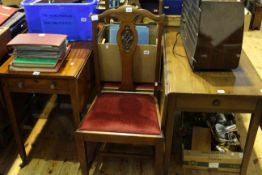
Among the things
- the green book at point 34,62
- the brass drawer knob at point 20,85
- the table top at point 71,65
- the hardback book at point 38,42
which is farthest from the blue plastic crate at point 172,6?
the brass drawer knob at point 20,85

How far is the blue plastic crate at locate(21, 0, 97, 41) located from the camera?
1752 millimetres

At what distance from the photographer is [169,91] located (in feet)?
4.69

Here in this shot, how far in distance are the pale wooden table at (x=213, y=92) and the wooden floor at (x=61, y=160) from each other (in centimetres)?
41

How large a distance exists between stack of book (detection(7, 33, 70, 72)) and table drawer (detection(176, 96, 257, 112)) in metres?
0.70

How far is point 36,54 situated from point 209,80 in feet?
3.07

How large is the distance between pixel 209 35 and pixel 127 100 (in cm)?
63

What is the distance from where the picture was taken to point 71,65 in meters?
1.63

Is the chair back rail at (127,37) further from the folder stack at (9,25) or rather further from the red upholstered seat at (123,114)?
the folder stack at (9,25)

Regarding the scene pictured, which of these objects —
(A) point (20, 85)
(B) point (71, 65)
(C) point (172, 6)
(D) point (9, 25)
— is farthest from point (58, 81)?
(C) point (172, 6)

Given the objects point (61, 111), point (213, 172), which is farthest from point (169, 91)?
point (61, 111)

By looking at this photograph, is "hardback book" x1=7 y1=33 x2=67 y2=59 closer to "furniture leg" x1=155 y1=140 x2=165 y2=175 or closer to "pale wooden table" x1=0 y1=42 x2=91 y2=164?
"pale wooden table" x1=0 y1=42 x2=91 y2=164

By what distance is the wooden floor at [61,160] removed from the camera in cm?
188

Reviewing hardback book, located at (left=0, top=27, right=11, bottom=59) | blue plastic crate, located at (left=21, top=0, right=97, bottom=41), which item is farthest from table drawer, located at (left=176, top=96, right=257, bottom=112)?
hardback book, located at (left=0, top=27, right=11, bottom=59)

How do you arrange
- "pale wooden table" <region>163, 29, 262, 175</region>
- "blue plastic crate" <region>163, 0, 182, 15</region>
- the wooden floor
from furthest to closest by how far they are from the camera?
"blue plastic crate" <region>163, 0, 182, 15</region> → the wooden floor → "pale wooden table" <region>163, 29, 262, 175</region>
